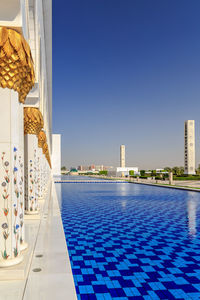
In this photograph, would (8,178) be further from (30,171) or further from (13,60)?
(30,171)

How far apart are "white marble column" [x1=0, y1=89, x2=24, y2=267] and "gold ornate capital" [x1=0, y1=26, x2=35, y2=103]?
0.13m

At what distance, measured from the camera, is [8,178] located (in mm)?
2797

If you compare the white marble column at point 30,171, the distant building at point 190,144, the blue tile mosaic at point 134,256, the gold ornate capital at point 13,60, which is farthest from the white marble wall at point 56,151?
the gold ornate capital at point 13,60

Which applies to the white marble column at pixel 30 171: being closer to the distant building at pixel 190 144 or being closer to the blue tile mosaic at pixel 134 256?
the blue tile mosaic at pixel 134 256

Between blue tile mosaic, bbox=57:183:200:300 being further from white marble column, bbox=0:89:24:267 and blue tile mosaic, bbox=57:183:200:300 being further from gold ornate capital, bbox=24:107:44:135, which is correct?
gold ornate capital, bbox=24:107:44:135

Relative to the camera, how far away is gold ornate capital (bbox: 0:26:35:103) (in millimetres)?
2523

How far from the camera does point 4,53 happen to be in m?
2.54

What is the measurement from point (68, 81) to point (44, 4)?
17.3 metres

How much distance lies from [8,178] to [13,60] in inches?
52.8

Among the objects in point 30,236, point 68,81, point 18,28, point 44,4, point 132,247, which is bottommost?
point 132,247

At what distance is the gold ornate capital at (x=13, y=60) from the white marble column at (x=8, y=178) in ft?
0.41

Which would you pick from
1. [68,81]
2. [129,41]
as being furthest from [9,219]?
[68,81]

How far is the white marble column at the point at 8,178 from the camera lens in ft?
8.94

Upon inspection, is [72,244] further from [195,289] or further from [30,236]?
[195,289]
